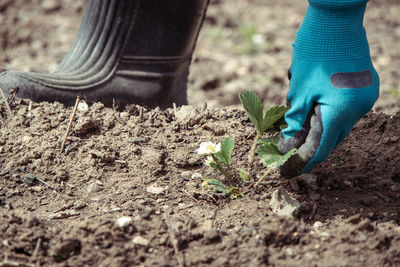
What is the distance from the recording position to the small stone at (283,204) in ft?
5.04

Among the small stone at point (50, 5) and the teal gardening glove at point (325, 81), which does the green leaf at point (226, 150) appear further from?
the small stone at point (50, 5)

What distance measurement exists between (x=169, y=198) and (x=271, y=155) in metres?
0.41

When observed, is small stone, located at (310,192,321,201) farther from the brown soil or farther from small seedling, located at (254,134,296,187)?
small seedling, located at (254,134,296,187)

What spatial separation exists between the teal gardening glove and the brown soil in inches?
9.0

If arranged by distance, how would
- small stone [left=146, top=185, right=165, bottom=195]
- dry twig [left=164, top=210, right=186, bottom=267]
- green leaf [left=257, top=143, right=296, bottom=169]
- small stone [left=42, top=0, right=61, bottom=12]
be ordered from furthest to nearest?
small stone [left=42, top=0, right=61, bottom=12] → small stone [left=146, top=185, right=165, bottom=195] → green leaf [left=257, top=143, right=296, bottom=169] → dry twig [left=164, top=210, right=186, bottom=267]

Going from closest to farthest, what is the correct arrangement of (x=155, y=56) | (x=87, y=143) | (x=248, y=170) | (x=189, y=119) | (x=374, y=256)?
1. (x=374, y=256)
2. (x=248, y=170)
3. (x=87, y=143)
4. (x=189, y=119)
5. (x=155, y=56)

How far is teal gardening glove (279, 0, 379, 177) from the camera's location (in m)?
1.45

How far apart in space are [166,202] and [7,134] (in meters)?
0.77

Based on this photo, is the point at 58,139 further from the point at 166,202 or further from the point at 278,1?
the point at 278,1

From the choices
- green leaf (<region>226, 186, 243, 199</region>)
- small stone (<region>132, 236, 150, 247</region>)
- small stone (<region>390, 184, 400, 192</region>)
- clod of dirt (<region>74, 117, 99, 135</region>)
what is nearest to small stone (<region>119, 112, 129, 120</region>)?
clod of dirt (<region>74, 117, 99, 135</region>)

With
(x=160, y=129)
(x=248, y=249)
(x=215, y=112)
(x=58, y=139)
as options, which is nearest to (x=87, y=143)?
(x=58, y=139)

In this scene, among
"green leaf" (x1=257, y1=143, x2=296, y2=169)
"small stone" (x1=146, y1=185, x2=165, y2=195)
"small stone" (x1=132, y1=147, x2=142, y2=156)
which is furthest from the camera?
"small stone" (x1=132, y1=147, x2=142, y2=156)

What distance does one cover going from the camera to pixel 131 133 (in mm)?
1882

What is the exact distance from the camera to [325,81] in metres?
1.50
